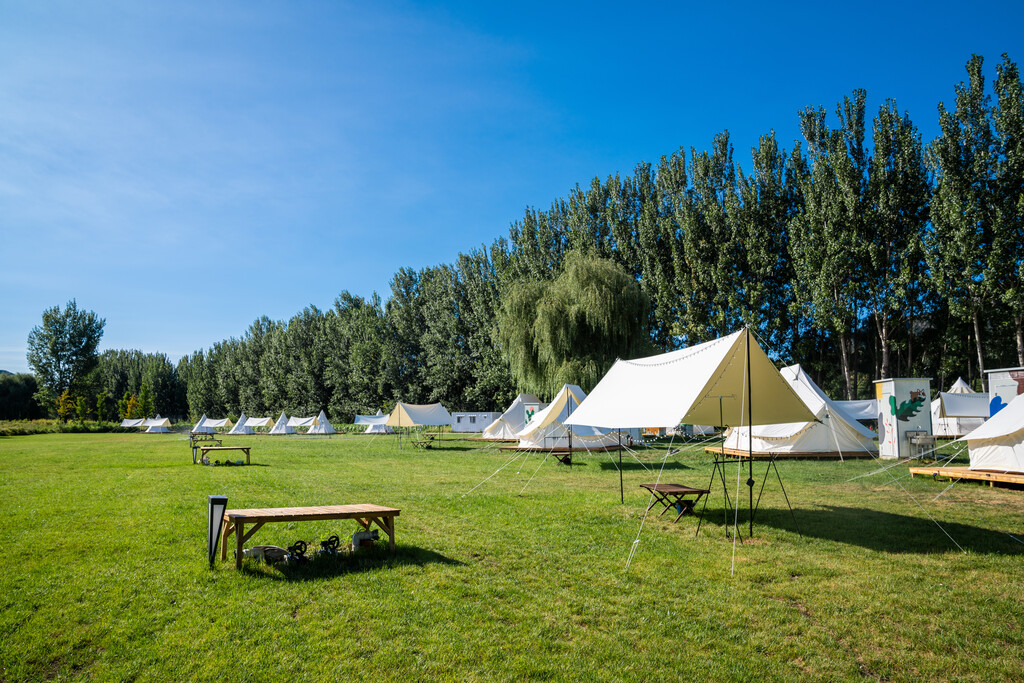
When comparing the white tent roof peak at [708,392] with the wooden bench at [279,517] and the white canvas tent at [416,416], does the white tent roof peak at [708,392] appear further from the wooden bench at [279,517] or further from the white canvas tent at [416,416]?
the white canvas tent at [416,416]

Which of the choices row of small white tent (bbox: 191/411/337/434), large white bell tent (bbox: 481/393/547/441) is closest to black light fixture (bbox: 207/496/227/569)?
large white bell tent (bbox: 481/393/547/441)

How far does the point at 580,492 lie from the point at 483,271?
1267 inches

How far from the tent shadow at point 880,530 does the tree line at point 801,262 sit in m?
10.3

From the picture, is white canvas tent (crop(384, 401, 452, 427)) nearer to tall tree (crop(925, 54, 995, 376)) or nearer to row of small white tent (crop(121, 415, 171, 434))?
tall tree (crop(925, 54, 995, 376))

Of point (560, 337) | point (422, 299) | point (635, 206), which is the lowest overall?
point (560, 337)

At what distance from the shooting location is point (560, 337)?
24.7 meters

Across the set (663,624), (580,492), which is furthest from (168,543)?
(580,492)

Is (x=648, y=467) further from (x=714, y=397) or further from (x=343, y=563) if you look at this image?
(x=343, y=563)

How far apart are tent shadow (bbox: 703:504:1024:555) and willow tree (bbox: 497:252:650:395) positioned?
15.5 m

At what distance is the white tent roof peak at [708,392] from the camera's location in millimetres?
7242

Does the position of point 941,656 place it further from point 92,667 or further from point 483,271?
point 483,271

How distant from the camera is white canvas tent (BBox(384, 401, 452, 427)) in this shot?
2580cm

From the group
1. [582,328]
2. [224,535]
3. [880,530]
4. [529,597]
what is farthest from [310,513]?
[582,328]

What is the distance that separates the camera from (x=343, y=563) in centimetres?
570
